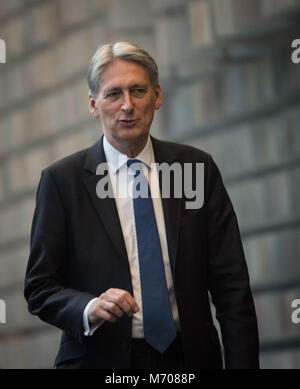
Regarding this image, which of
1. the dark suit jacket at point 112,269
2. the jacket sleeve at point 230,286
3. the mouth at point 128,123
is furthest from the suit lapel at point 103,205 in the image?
the jacket sleeve at point 230,286

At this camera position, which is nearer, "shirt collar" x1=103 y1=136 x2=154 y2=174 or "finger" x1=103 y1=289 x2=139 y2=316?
"finger" x1=103 y1=289 x2=139 y2=316

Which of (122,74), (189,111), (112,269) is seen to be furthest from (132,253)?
(189,111)

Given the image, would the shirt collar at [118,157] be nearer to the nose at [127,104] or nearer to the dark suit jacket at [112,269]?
the dark suit jacket at [112,269]

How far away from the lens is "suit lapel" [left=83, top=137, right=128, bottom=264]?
6.45ft

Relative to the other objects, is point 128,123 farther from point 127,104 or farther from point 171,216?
point 171,216

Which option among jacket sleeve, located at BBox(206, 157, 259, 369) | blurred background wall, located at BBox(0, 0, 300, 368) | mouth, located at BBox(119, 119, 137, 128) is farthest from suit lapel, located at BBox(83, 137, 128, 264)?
blurred background wall, located at BBox(0, 0, 300, 368)

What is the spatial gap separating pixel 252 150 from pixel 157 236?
1.44m

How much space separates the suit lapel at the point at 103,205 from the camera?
1965mm

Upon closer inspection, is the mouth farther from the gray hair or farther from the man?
the gray hair

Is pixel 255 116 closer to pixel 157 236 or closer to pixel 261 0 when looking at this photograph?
pixel 261 0

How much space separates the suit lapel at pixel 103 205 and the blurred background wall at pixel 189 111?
51.8 inches

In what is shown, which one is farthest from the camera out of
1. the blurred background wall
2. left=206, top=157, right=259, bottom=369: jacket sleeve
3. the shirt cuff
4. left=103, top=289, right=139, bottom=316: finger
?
the blurred background wall

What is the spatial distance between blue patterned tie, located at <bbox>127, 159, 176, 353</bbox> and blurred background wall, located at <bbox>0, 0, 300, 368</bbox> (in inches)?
53.1

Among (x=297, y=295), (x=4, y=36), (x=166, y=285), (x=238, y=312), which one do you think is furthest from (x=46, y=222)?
(x=4, y=36)
